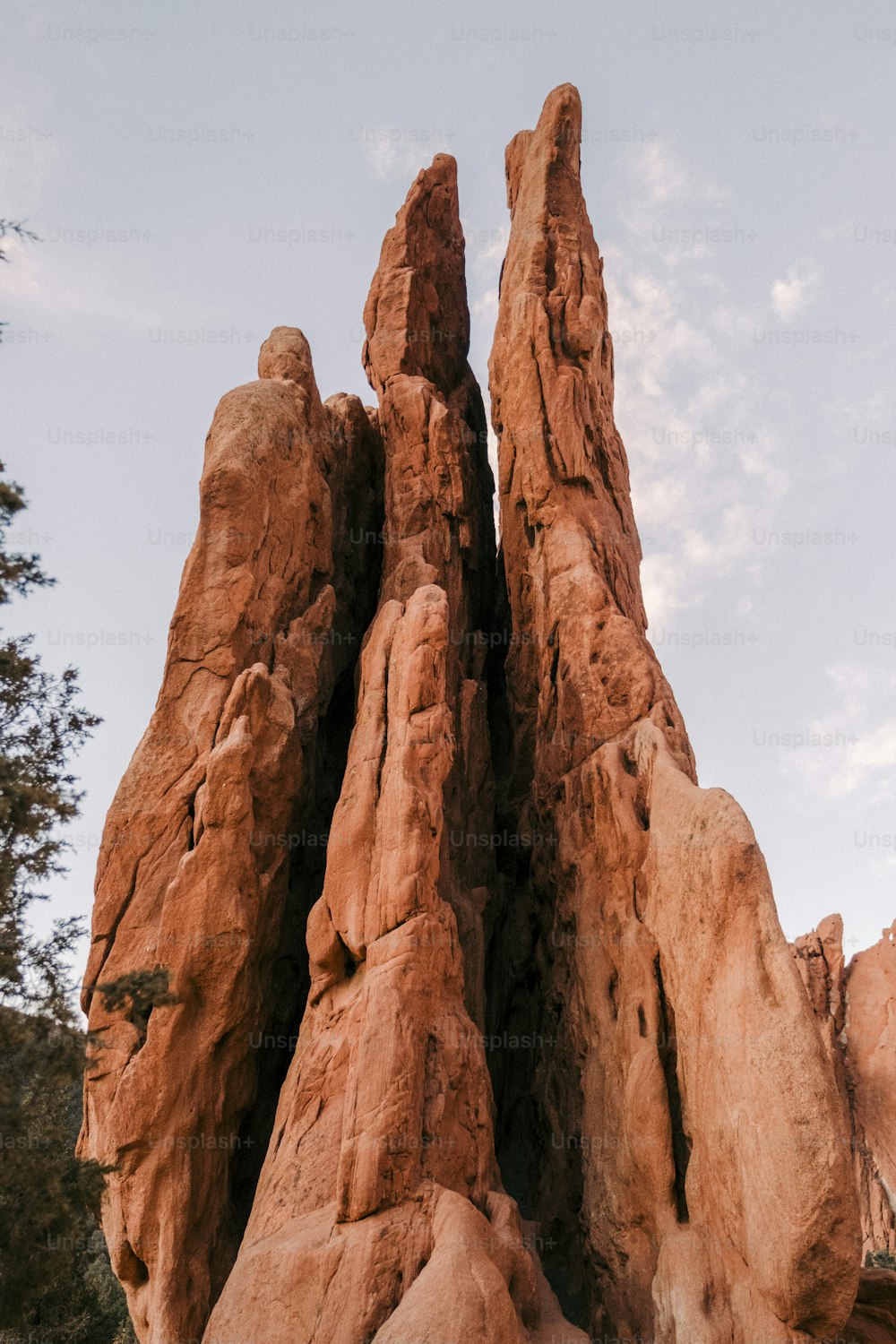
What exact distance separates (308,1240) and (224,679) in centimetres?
883

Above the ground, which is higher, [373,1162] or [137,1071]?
[137,1071]

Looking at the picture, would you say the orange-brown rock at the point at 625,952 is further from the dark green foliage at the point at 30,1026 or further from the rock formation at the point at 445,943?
the dark green foliage at the point at 30,1026

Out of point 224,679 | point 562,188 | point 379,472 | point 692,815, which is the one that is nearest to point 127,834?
point 224,679

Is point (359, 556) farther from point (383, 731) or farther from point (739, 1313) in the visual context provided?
point (739, 1313)

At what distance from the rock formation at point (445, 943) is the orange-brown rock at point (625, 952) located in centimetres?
6

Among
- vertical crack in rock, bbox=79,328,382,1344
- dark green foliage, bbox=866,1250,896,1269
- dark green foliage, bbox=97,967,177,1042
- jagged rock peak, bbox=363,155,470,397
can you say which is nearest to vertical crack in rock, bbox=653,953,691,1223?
vertical crack in rock, bbox=79,328,382,1344

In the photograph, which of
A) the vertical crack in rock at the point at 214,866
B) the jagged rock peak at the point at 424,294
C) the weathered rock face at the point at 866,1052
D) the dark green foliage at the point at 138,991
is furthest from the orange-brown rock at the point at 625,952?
the weathered rock face at the point at 866,1052

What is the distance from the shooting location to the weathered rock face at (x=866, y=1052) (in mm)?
29438

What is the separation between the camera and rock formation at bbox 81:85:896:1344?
1170 centimetres

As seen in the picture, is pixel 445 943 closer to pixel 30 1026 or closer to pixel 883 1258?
pixel 30 1026

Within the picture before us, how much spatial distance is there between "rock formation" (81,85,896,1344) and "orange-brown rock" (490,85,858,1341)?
0.06 meters

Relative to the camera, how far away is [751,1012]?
1225 cm

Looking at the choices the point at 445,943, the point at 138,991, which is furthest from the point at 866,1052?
the point at 138,991

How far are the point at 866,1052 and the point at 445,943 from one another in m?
21.4
